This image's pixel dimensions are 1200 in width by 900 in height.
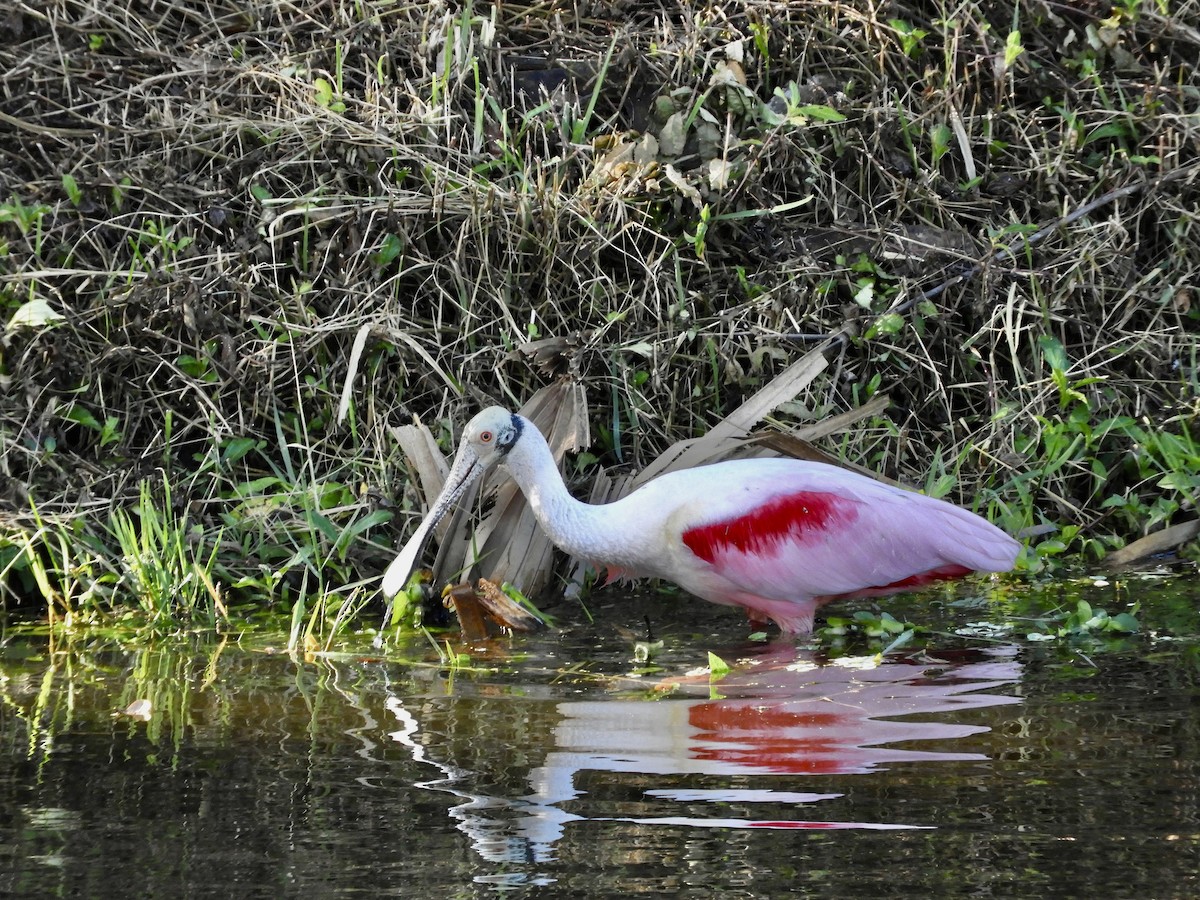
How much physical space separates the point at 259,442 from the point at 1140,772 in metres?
4.01

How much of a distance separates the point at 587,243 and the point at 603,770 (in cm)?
347

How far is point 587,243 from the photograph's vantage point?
685 cm

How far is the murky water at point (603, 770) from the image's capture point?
3.13 m

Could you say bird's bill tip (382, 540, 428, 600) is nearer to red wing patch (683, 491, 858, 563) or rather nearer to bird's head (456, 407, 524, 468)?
bird's head (456, 407, 524, 468)

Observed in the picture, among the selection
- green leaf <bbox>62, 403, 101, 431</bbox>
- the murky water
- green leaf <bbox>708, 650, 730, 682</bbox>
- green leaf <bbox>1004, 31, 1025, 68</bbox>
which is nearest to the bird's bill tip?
the murky water

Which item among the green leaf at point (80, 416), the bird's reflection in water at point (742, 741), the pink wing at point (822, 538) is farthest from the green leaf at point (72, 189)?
the bird's reflection in water at point (742, 741)

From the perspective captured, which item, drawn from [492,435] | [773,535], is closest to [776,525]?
[773,535]

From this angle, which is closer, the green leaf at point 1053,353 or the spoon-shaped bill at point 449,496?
the spoon-shaped bill at point 449,496

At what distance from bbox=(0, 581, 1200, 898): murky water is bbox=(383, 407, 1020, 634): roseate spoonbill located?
0.26 m

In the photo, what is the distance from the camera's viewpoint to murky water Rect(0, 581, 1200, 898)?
10.3 ft

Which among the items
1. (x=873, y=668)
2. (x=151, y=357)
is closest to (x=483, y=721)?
(x=873, y=668)

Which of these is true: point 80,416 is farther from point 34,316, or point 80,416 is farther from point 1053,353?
point 1053,353

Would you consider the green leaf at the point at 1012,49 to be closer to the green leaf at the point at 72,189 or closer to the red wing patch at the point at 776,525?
the red wing patch at the point at 776,525

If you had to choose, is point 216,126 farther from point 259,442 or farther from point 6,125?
point 259,442
